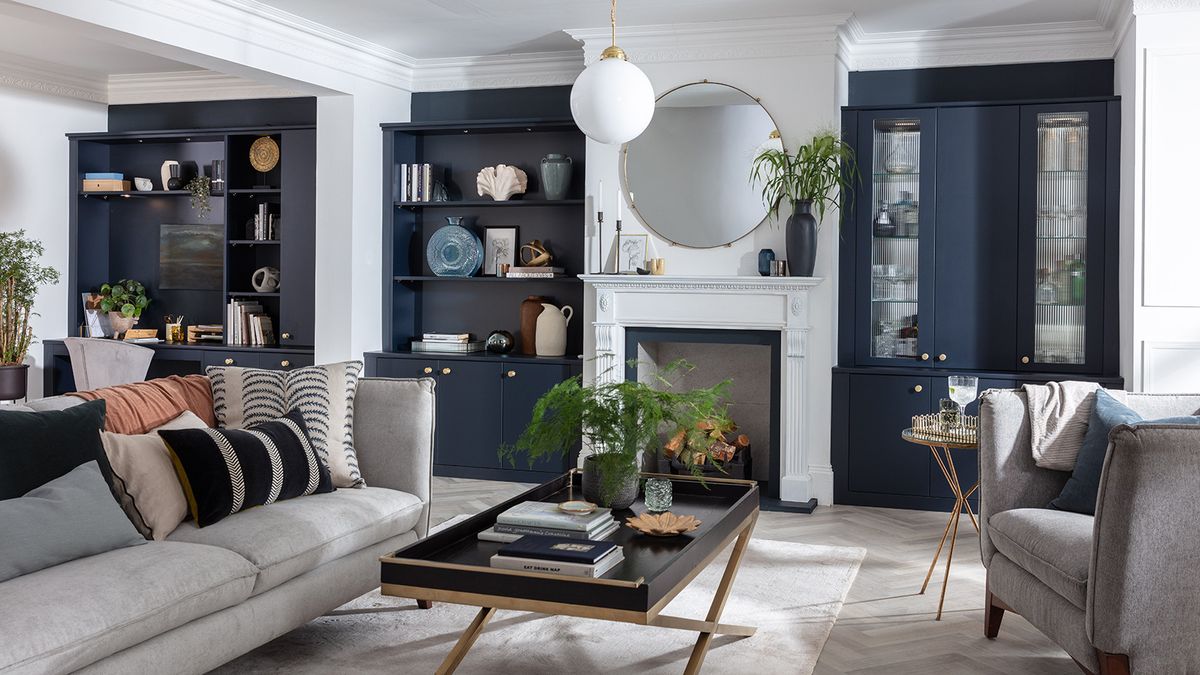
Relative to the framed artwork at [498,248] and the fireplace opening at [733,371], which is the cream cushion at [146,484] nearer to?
the fireplace opening at [733,371]

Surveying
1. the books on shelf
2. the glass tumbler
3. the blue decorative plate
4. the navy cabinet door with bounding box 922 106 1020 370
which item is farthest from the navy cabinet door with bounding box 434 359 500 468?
the glass tumbler

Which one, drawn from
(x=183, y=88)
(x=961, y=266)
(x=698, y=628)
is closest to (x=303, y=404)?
(x=698, y=628)

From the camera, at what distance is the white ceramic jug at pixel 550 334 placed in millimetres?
6293

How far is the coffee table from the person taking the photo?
8.11 ft

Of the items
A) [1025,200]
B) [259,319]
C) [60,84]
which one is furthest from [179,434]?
[60,84]

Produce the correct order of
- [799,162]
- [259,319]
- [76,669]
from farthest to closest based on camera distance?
[259,319] < [799,162] < [76,669]

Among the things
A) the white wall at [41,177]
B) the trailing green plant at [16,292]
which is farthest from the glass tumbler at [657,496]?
the white wall at [41,177]

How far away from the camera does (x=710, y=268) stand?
5773 mm

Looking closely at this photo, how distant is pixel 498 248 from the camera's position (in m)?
6.63

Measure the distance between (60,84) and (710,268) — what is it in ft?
15.3

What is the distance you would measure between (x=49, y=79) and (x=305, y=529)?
5299mm

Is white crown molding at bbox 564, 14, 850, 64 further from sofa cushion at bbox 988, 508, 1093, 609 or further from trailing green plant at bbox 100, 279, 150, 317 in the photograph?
trailing green plant at bbox 100, 279, 150, 317

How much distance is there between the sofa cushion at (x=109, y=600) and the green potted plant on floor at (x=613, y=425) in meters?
0.93

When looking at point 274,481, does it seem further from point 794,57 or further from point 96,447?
point 794,57
